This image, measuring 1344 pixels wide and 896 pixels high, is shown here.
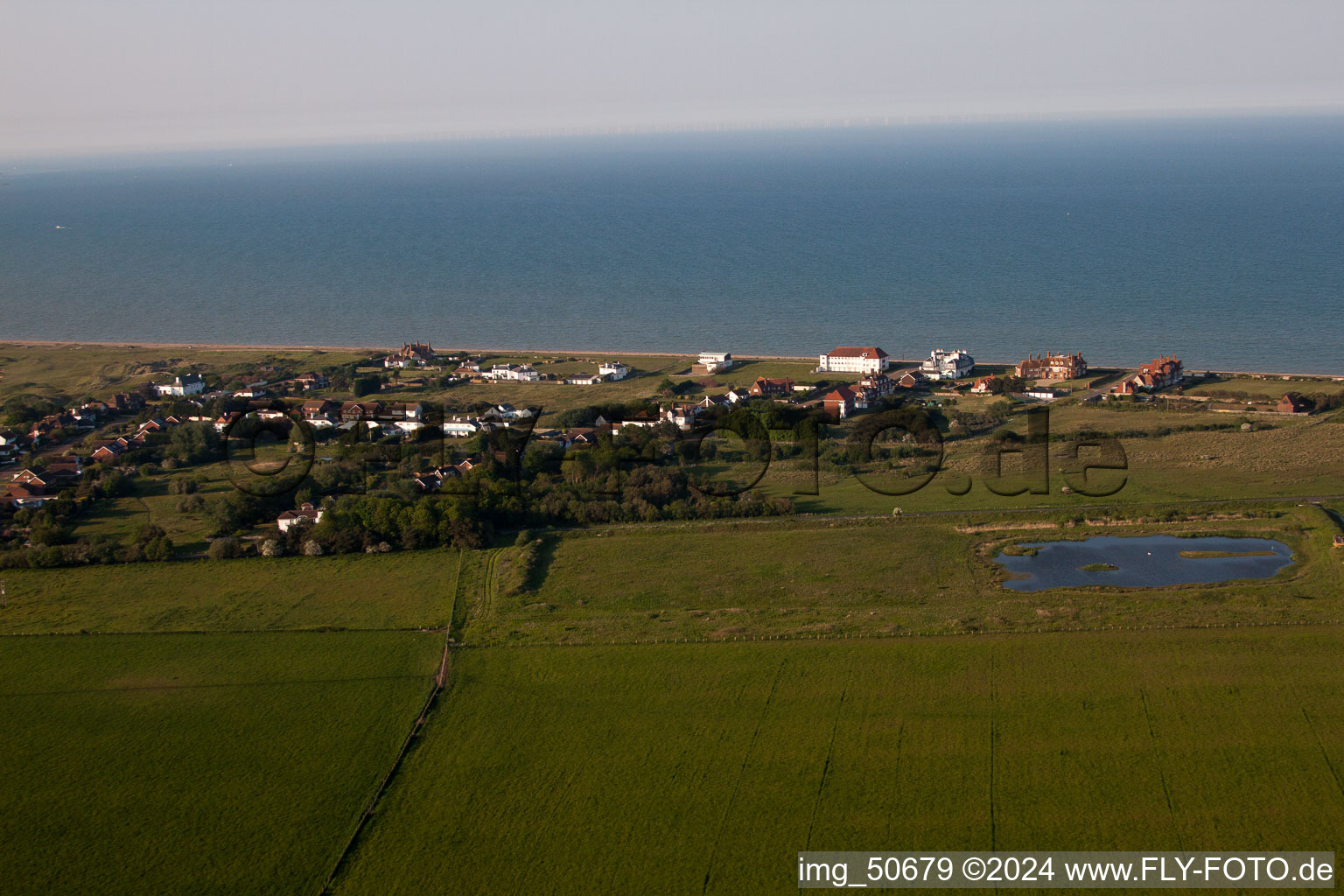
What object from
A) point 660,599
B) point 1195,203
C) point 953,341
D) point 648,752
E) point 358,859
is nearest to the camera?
point 358,859

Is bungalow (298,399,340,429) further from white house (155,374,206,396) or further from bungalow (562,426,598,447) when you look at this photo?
bungalow (562,426,598,447)

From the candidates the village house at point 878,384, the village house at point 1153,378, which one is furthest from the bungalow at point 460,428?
the village house at point 1153,378

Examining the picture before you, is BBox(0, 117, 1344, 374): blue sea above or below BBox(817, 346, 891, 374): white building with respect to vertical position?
above

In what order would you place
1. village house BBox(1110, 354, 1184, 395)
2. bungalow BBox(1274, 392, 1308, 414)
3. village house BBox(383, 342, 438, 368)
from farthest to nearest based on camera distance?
village house BBox(383, 342, 438, 368) < village house BBox(1110, 354, 1184, 395) < bungalow BBox(1274, 392, 1308, 414)

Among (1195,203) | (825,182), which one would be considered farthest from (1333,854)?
(825,182)

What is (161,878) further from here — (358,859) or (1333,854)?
(1333,854)

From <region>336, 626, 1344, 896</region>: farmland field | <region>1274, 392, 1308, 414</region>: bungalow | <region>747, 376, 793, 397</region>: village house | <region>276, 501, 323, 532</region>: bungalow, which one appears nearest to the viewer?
<region>336, 626, 1344, 896</region>: farmland field

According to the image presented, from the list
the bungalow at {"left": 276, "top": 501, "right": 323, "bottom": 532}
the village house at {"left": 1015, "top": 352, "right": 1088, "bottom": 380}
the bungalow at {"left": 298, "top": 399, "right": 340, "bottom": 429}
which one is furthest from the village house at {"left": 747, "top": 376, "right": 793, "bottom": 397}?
the bungalow at {"left": 276, "top": 501, "right": 323, "bottom": 532}
